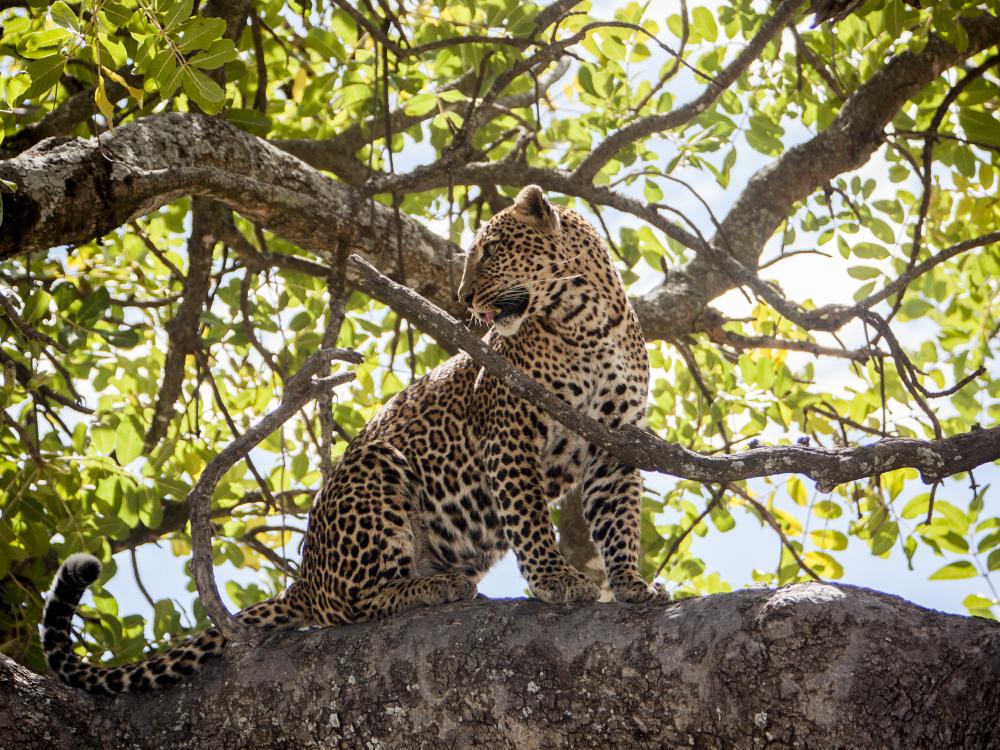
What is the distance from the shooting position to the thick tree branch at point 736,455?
353 cm

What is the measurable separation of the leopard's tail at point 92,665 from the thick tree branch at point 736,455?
1699 millimetres

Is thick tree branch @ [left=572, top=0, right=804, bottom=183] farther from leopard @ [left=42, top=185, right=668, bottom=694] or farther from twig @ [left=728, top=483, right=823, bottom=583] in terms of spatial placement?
twig @ [left=728, top=483, right=823, bottom=583]

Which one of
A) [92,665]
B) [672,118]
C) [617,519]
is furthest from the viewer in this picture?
[672,118]

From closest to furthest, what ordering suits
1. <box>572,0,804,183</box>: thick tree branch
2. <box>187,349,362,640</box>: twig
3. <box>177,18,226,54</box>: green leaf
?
<box>187,349,362,640</box>: twig < <box>177,18,226,54</box>: green leaf < <box>572,0,804,183</box>: thick tree branch

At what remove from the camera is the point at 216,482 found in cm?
425

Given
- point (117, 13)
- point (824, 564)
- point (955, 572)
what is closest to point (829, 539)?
point (824, 564)

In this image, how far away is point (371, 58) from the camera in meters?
6.95

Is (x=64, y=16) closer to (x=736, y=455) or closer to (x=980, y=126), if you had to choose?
(x=736, y=455)

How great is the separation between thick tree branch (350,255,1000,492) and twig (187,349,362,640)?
0.48m

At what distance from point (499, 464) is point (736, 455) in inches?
70.1

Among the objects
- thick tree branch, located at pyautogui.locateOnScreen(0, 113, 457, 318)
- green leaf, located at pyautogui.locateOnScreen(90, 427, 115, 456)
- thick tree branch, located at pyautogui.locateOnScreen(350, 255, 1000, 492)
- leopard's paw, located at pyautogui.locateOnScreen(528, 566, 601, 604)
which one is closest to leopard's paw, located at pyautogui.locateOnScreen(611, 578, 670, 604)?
leopard's paw, located at pyautogui.locateOnScreen(528, 566, 601, 604)

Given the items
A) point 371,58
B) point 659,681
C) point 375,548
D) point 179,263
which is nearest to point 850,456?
point 659,681

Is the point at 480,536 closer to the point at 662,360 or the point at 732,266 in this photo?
the point at 732,266

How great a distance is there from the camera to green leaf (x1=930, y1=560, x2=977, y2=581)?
5.20 metres
